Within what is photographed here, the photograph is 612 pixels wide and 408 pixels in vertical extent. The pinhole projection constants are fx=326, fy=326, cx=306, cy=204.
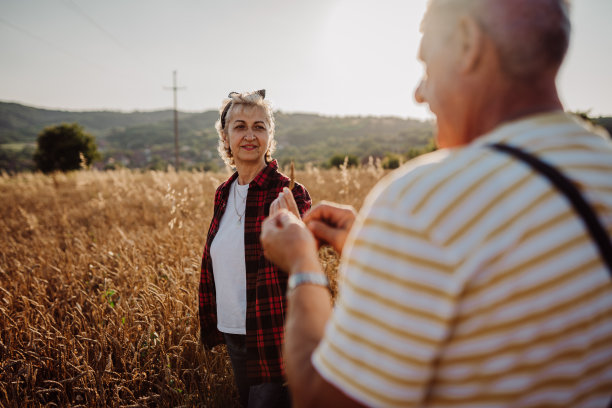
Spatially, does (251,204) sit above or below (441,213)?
below

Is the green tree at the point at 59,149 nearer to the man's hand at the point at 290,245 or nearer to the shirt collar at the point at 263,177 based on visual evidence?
the shirt collar at the point at 263,177

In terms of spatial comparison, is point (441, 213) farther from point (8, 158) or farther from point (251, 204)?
point (8, 158)

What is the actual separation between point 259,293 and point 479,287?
1.74m

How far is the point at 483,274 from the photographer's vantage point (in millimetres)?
570

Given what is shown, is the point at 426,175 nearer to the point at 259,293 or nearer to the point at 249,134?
the point at 259,293

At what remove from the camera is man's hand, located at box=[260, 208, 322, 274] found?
0.95 m

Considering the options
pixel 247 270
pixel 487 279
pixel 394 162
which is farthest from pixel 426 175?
pixel 394 162

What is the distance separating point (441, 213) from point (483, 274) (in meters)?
0.13

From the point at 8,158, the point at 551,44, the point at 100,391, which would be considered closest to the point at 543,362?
the point at 551,44

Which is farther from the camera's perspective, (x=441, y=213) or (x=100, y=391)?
(x=100, y=391)

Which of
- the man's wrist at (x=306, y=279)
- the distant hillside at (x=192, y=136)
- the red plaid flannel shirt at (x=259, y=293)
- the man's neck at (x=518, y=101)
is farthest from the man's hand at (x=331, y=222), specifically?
the distant hillside at (x=192, y=136)

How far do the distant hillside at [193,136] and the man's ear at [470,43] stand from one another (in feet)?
151

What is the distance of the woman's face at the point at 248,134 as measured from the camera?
2748 mm

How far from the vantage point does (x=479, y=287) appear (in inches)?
22.5
